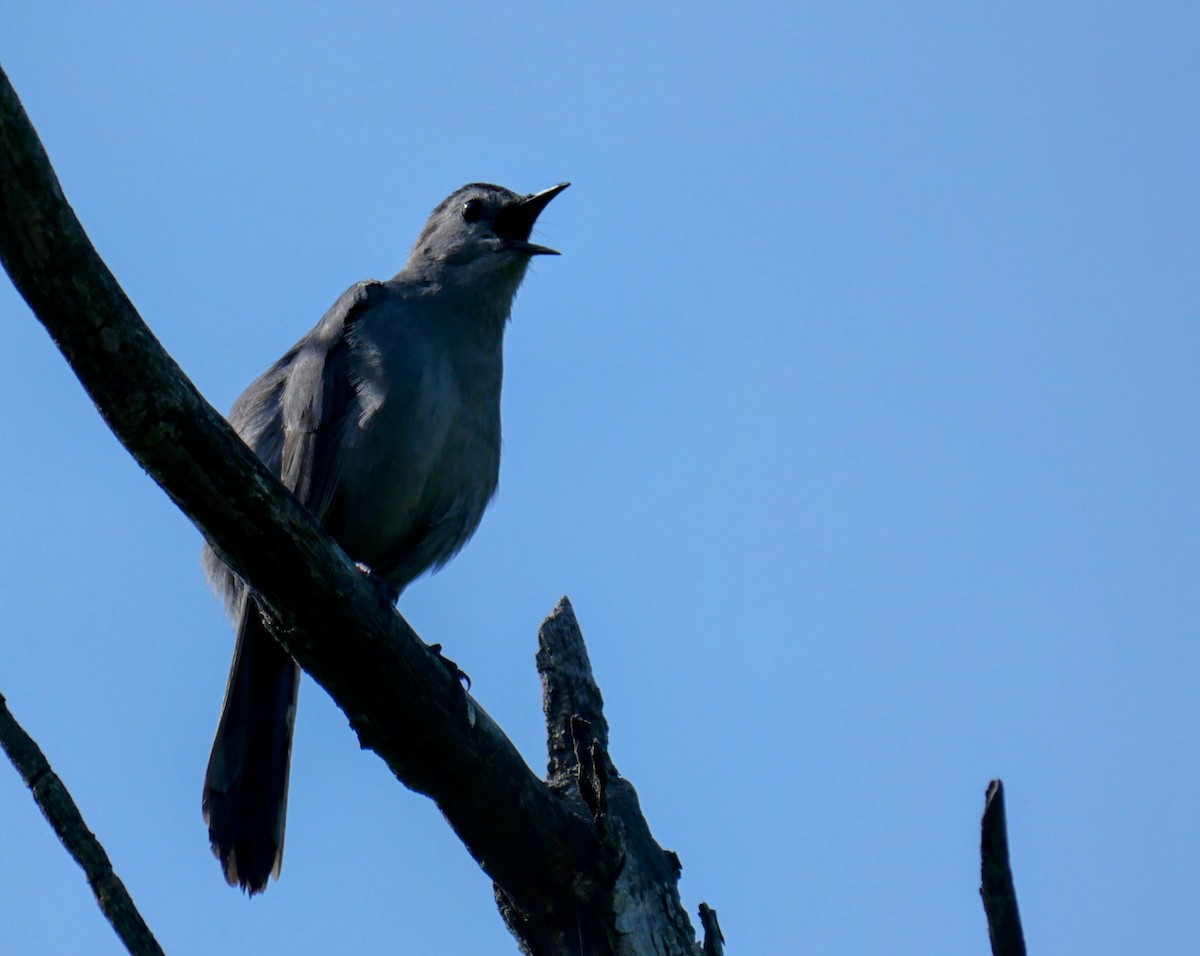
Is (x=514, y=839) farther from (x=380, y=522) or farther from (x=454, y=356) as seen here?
(x=454, y=356)

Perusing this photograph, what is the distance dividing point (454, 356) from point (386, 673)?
7.92 feet

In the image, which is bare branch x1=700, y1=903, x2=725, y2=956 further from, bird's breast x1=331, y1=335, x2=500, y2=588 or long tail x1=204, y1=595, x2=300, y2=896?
bird's breast x1=331, y1=335, x2=500, y2=588

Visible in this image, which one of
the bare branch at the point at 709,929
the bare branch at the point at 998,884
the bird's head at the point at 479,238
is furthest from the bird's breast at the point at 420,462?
the bare branch at the point at 998,884

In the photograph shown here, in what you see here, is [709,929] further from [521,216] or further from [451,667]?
[521,216]

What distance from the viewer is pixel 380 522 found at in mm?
6449

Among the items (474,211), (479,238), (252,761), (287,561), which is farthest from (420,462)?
(474,211)

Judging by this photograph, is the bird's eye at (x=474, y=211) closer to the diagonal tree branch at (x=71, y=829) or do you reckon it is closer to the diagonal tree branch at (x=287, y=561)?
the diagonal tree branch at (x=287, y=561)

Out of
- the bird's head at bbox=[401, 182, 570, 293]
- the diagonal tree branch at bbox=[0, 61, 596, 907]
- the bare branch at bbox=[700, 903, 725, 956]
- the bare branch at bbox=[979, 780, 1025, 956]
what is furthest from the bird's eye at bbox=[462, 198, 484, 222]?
the bare branch at bbox=[979, 780, 1025, 956]

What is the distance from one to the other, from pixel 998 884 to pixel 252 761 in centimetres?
360

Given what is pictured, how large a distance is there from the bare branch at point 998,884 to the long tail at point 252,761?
332 centimetres

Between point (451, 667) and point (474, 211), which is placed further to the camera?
point (474, 211)

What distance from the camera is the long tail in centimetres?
561

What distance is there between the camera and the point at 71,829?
12.0 ft

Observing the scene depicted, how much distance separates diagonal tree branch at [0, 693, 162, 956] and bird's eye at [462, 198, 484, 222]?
469 cm
